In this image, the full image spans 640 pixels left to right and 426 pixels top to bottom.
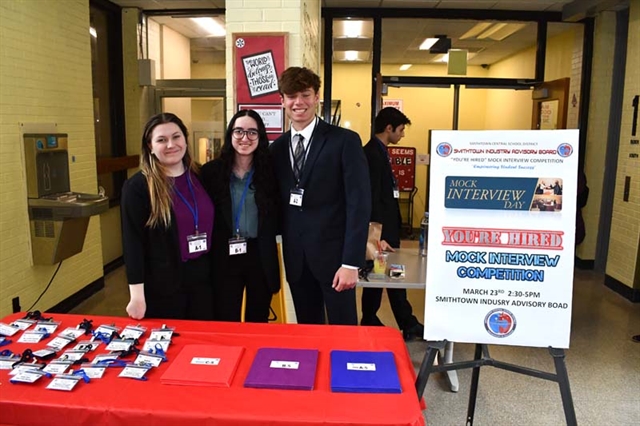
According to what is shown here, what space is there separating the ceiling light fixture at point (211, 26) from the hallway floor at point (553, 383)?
3382 mm

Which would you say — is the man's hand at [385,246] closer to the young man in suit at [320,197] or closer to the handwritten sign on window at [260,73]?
the young man in suit at [320,197]

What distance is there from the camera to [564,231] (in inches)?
70.7

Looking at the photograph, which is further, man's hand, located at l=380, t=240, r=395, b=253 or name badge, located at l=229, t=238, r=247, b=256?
man's hand, located at l=380, t=240, r=395, b=253

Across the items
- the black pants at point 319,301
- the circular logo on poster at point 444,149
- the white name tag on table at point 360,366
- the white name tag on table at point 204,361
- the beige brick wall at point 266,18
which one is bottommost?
the black pants at point 319,301

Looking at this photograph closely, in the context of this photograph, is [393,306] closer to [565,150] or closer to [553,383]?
[553,383]

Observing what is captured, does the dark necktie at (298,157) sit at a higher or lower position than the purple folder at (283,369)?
higher

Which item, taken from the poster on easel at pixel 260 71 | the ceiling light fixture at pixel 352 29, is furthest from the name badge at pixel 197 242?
the ceiling light fixture at pixel 352 29

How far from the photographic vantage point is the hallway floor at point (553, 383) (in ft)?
9.14

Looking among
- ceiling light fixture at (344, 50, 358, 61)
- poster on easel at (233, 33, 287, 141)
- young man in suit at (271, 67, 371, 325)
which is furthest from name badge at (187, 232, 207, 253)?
ceiling light fixture at (344, 50, 358, 61)

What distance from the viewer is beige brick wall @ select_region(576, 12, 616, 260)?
556 cm

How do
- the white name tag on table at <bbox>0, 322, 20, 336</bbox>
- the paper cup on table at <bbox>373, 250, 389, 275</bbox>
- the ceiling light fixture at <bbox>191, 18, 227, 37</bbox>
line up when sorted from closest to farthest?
the white name tag on table at <bbox>0, 322, 20, 336</bbox>
the paper cup on table at <bbox>373, 250, 389, 275</bbox>
the ceiling light fixture at <bbox>191, 18, 227, 37</bbox>

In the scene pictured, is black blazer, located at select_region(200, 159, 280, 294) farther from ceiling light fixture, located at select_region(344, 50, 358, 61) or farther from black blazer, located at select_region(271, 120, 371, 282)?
ceiling light fixture, located at select_region(344, 50, 358, 61)

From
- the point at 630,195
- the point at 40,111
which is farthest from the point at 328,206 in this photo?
the point at 630,195

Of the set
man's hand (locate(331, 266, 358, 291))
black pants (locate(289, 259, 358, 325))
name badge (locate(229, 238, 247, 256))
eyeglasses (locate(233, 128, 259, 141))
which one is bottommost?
black pants (locate(289, 259, 358, 325))
